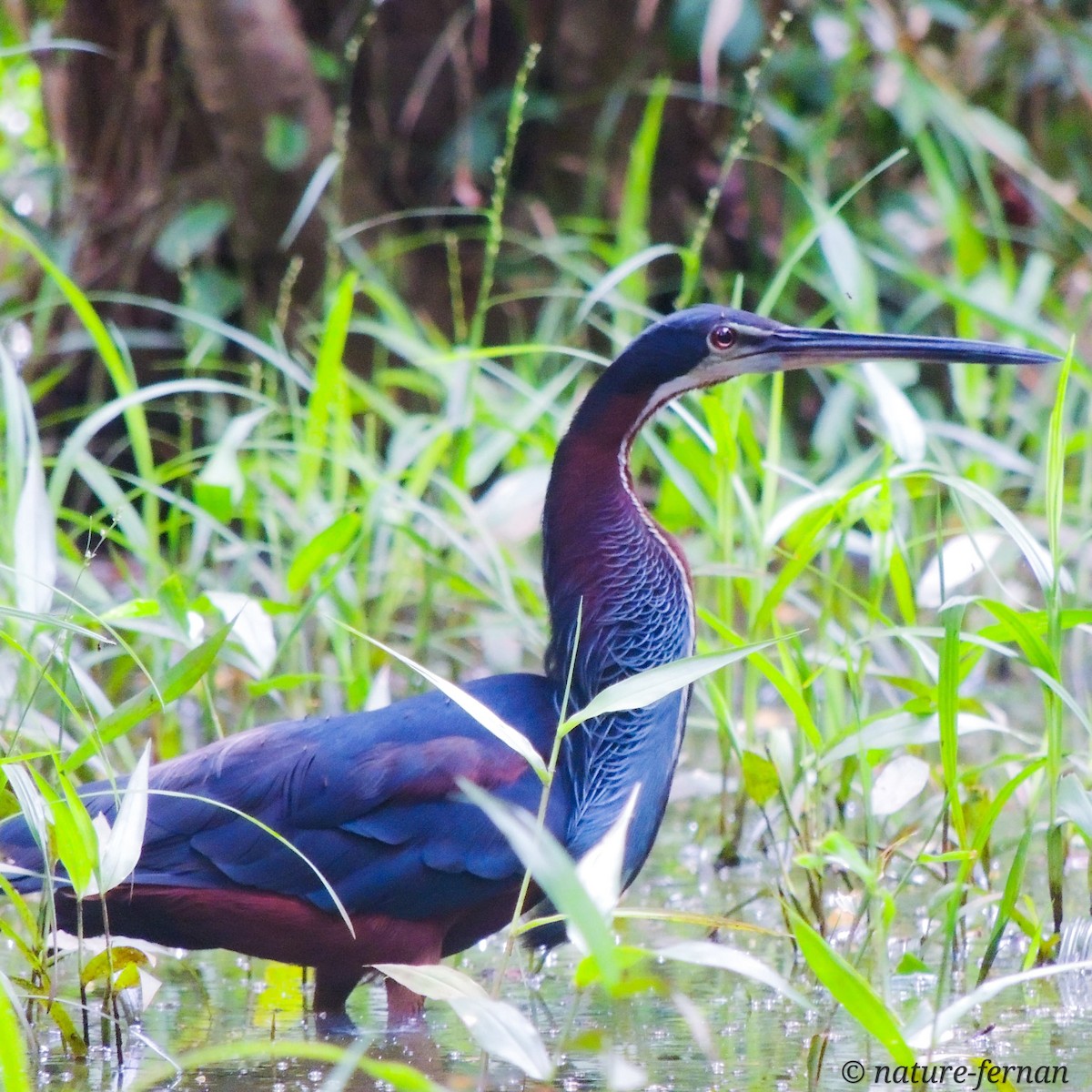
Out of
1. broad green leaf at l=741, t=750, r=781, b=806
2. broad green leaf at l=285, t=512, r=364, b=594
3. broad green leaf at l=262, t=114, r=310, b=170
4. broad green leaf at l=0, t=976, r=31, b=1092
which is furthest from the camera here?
broad green leaf at l=262, t=114, r=310, b=170

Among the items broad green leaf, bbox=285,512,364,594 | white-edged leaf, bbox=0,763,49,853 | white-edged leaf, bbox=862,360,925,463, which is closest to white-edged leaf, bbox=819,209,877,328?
white-edged leaf, bbox=862,360,925,463

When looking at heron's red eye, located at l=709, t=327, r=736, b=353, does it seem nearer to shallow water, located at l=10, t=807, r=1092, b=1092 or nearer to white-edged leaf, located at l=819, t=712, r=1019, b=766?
white-edged leaf, located at l=819, t=712, r=1019, b=766

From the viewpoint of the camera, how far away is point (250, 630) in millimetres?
3170

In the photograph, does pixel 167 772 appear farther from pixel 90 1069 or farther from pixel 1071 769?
pixel 1071 769

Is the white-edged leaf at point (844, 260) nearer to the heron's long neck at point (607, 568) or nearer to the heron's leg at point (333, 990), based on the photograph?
the heron's long neck at point (607, 568)

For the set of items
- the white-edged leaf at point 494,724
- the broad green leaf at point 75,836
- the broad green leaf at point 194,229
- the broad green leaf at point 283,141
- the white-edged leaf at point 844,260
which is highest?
the broad green leaf at point 283,141

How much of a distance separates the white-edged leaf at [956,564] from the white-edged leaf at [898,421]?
194 mm

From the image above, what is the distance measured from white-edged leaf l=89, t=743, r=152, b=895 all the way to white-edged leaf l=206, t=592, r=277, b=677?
0.83m

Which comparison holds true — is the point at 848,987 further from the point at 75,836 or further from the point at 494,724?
the point at 75,836

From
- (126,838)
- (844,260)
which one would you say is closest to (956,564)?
(844,260)

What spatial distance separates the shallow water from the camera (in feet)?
7.72

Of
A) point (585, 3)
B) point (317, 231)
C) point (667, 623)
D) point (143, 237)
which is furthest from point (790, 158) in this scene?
point (667, 623)

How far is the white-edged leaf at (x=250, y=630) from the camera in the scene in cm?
313

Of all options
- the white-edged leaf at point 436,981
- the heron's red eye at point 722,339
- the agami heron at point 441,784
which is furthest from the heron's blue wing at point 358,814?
the heron's red eye at point 722,339
